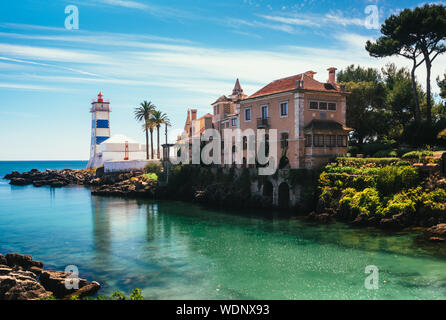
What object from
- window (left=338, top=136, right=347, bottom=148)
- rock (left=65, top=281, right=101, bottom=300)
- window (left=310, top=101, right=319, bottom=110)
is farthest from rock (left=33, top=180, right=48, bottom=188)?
rock (left=65, top=281, right=101, bottom=300)

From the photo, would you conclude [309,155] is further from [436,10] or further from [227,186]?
[436,10]

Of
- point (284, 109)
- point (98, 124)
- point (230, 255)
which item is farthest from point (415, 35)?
point (98, 124)

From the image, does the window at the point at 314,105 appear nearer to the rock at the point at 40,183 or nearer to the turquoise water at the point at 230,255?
the turquoise water at the point at 230,255

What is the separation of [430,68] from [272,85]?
18.2m

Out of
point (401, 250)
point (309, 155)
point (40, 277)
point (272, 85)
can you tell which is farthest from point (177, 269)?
point (272, 85)

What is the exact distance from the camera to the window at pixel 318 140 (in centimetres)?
3747

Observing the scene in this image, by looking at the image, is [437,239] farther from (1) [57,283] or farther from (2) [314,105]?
(1) [57,283]

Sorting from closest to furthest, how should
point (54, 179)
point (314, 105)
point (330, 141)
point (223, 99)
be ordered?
point (330, 141)
point (314, 105)
point (223, 99)
point (54, 179)

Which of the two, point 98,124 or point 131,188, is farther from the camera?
point 98,124

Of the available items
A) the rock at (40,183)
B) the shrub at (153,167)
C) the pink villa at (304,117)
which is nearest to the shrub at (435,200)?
the pink villa at (304,117)

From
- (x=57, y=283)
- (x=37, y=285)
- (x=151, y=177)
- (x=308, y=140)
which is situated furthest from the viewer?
(x=151, y=177)

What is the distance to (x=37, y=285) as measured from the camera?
52.2 feet

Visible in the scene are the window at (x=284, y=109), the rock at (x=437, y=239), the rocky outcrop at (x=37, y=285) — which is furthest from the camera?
the window at (x=284, y=109)

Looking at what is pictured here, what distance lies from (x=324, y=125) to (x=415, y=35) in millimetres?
15344
